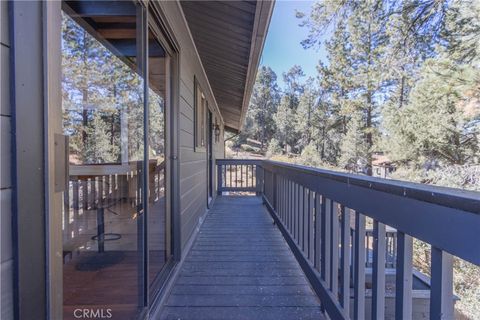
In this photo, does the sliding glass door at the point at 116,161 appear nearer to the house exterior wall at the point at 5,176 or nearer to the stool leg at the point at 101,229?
the stool leg at the point at 101,229

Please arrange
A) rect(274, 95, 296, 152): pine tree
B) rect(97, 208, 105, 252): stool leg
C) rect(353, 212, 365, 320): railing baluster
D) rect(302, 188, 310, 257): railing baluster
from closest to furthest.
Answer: rect(353, 212, 365, 320): railing baluster < rect(302, 188, 310, 257): railing baluster < rect(97, 208, 105, 252): stool leg < rect(274, 95, 296, 152): pine tree

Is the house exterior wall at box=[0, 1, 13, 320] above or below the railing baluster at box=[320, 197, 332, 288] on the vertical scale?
above

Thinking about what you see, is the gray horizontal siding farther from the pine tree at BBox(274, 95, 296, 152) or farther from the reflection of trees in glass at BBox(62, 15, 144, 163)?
the pine tree at BBox(274, 95, 296, 152)

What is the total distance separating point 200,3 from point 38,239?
2495mm

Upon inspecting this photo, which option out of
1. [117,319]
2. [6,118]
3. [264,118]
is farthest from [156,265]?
[264,118]

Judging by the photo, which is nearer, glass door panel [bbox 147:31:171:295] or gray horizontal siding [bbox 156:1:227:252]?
glass door panel [bbox 147:31:171:295]

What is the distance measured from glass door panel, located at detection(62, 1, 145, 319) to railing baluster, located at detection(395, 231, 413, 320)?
132 cm

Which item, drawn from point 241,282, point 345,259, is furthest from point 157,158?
point 345,259

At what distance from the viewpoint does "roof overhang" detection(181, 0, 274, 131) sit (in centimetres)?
264

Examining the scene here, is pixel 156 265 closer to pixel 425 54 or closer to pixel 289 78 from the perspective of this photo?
pixel 425 54

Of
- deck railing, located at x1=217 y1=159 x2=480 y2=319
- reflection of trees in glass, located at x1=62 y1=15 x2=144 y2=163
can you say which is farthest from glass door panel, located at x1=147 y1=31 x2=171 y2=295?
deck railing, located at x1=217 y1=159 x2=480 y2=319

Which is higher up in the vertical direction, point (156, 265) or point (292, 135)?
point (292, 135)

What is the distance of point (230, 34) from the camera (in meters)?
3.25

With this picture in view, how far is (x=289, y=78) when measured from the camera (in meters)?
35.7
